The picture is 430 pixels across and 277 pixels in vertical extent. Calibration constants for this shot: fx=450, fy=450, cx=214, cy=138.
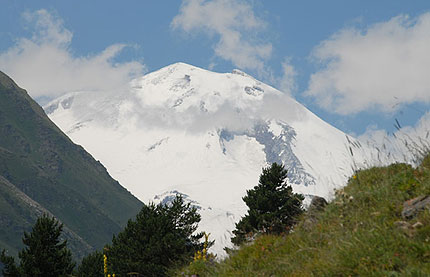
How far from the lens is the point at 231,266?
7766 mm

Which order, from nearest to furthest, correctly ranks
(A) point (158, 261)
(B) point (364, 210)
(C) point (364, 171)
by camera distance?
(B) point (364, 210)
(C) point (364, 171)
(A) point (158, 261)

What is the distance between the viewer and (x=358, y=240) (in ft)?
19.8

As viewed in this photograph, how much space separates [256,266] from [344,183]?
10.0 ft

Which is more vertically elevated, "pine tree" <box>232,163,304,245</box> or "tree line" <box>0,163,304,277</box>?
"pine tree" <box>232,163,304,245</box>

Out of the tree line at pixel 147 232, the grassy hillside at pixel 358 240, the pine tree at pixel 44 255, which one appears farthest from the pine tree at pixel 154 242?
the grassy hillside at pixel 358 240

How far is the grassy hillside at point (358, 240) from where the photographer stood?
566 centimetres

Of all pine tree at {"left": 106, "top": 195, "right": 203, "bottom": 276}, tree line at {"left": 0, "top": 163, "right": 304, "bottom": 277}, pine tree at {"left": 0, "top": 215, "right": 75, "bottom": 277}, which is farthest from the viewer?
pine tree at {"left": 0, "top": 215, "right": 75, "bottom": 277}

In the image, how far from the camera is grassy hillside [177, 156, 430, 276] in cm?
566

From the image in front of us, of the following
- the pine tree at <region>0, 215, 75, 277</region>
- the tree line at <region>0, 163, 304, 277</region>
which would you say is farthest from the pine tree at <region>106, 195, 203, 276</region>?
the pine tree at <region>0, 215, 75, 277</region>

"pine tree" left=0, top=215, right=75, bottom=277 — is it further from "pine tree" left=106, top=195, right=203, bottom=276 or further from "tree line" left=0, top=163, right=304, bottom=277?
"pine tree" left=106, top=195, right=203, bottom=276

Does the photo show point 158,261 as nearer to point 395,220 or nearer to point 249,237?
point 249,237

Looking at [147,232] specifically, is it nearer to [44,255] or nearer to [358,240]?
[44,255]

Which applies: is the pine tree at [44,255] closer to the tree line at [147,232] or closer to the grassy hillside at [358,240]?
the tree line at [147,232]

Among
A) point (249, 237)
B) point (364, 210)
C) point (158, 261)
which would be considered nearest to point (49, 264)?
point (158, 261)
